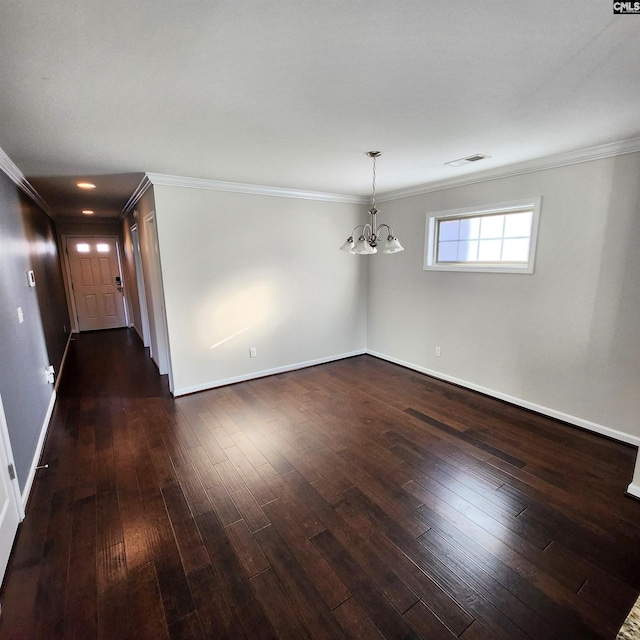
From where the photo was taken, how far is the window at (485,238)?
3.29m

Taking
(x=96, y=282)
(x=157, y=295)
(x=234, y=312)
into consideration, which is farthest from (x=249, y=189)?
(x=96, y=282)

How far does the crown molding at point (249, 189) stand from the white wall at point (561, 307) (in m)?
1.10

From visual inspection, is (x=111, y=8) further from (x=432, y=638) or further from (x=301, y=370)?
(x=301, y=370)

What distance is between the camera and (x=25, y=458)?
7.66 feet

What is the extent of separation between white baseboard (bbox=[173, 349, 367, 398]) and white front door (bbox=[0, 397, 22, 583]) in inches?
73.3

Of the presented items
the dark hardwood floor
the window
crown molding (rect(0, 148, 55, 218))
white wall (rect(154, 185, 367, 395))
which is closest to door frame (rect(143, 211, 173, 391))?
white wall (rect(154, 185, 367, 395))

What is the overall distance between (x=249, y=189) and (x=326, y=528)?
3512 mm

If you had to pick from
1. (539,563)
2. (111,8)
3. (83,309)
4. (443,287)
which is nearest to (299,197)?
(443,287)

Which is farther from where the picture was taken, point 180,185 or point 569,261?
point 180,185

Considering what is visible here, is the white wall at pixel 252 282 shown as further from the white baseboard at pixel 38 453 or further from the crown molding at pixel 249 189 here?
the white baseboard at pixel 38 453

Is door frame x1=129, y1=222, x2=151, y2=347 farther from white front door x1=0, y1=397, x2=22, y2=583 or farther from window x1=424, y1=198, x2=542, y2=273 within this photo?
window x1=424, y1=198, x2=542, y2=273

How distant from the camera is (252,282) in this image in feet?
13.7

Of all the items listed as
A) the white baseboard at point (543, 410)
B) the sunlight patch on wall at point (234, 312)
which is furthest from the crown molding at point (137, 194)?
the white baseboard at point (543, 410)

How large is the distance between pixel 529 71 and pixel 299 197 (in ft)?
10.2
